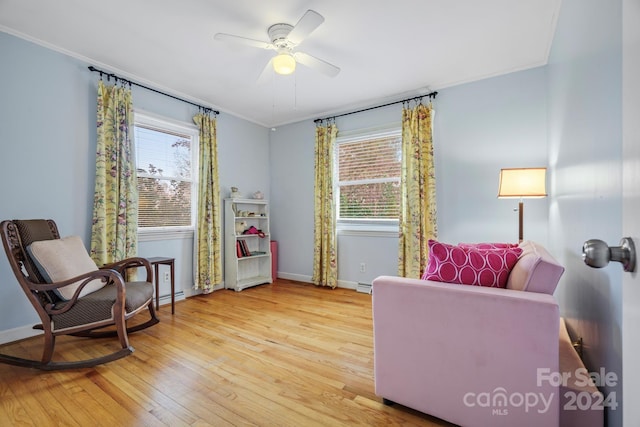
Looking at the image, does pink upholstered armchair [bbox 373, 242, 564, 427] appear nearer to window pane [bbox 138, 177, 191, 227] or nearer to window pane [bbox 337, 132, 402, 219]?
window pane [bbox 337, 132, 402, 219]

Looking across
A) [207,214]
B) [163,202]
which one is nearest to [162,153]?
[163,202]

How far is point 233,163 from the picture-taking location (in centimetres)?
437

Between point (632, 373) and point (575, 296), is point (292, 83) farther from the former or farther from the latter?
point (632, 373)

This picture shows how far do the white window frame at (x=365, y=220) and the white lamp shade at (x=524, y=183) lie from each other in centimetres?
143

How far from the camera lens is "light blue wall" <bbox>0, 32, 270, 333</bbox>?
2.42 m

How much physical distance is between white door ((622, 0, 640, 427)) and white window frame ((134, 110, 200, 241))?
3.78 m

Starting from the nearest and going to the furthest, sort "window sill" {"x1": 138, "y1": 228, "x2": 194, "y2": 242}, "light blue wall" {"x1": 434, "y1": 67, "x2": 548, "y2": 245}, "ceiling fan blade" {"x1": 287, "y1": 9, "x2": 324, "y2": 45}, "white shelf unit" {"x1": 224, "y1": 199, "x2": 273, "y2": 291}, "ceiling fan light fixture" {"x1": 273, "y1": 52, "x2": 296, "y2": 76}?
"ceiling fan blade" {"x1": 287, "y1": 9, "x2": 324, "y2": 45} → "ceiling fan light fixture" {"x1": 273, "y1": 52, "x2": 296, "y2": 76} → "light blue wall" {"x1": 434, "y1": 67, "x2": 548, "y2": 245} → "window sill" {"x1": 138, "y1": 228, "x2": 194, "y2": 242} → "white shelf unit" {"x1": 224, "y1": 199, "x2": 273, "y2": 291}

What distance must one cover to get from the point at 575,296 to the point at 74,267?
3442mm

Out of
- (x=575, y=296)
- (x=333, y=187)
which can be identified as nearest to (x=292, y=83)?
(x=333, y=187)

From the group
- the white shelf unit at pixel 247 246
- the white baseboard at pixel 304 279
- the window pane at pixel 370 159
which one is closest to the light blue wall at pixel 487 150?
the window pane at pixel 370 159

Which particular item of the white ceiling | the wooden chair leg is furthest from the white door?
the wooden chair leg

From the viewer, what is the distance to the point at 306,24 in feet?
6.69

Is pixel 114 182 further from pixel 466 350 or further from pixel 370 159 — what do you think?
pixel 466 350

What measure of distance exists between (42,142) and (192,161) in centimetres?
149
